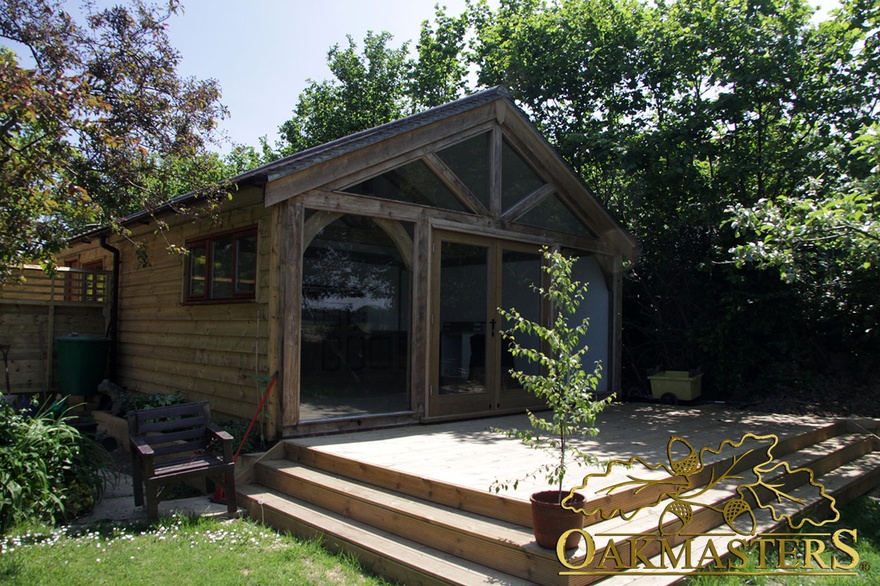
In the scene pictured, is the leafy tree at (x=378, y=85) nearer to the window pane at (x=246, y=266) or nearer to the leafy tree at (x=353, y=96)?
the leafy tree at (x=353, y=96)

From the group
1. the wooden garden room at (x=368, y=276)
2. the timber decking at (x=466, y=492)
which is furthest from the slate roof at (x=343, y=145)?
the timber decking at (x=466, y=492)

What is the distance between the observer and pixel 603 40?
1301 cm

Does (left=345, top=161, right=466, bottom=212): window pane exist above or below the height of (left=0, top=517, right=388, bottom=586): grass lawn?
above

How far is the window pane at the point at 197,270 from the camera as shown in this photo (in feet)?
24.6

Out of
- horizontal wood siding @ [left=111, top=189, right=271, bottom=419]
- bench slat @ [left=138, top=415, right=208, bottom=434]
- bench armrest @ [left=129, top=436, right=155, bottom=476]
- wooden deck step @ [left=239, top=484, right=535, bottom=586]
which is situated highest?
horizontal wood siding @ [left=111, top=189, right=271, bottom=419]

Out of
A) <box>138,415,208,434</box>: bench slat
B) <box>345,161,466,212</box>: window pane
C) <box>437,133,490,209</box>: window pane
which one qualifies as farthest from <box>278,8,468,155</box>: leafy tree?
<box>138,415,208,434</box>: bench slat

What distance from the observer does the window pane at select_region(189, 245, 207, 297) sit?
749cm

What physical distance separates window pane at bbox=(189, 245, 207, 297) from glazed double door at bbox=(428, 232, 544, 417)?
8.98 ft

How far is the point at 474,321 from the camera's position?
7.67m

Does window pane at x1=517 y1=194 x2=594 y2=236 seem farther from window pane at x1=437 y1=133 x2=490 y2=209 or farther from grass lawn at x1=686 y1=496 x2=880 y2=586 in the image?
grass lawn at x1=686 y1=496 x2=880 y2=586

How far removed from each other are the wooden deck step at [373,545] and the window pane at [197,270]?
3004 millimetres

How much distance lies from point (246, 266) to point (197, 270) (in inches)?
54.1

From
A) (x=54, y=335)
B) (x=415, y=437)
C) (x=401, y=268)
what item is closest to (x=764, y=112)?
(x=401, y=268)

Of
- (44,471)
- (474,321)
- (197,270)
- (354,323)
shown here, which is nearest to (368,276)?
(354,323)
